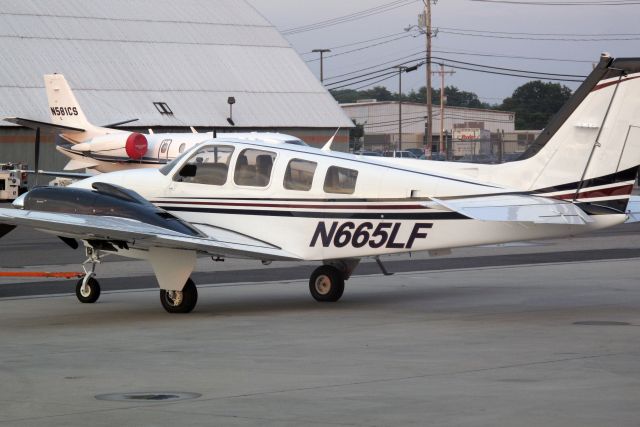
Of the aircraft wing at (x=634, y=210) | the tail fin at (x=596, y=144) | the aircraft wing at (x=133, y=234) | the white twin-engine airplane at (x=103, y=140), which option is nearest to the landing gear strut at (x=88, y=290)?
the aircraft wing at (x=133, y=234)

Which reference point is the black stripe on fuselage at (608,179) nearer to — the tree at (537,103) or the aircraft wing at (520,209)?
the aircraft wing at (520,209)

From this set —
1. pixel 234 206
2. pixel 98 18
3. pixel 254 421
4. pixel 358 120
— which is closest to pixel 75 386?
pixel 254 421

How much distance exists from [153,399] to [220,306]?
25.2ft

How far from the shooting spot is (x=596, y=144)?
49.2 ft

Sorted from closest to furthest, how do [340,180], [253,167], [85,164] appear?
[340,180]
[253,167]
[85,164]

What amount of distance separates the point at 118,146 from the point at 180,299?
98.2 feet

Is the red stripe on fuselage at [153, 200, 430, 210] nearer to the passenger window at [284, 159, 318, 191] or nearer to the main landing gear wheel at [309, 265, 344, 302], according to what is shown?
the passenger window at [284, 159, 318, 191]

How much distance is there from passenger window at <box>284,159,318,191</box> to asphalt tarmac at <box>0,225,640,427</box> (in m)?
1.86

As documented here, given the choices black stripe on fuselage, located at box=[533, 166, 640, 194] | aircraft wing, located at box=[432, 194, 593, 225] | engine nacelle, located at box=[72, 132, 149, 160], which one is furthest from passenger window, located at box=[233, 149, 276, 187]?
engine nacelle, located at box=[72, 132, 149, 160]

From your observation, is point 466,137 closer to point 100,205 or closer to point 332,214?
point 332,214

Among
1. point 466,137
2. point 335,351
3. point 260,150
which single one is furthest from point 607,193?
point 466,137

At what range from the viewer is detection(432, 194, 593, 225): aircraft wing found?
564 inches

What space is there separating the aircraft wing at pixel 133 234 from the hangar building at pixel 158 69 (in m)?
45.1

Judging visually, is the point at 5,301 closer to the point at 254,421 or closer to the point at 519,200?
the point at 519,200
